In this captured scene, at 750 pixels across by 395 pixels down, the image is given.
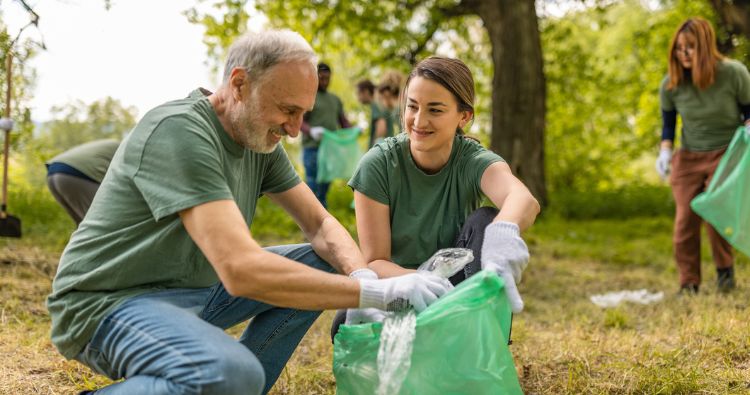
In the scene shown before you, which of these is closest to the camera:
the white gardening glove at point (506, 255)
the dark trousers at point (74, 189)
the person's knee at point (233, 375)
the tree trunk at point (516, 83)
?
the person's knee at point (233, 375)

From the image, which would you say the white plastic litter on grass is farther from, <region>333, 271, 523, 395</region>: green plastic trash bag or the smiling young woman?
<region>333, 271, 523, 395</region>: green plastic trash bag

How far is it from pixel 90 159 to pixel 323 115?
2869 millimetres

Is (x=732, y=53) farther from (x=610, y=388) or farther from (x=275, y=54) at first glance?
(x=275, y=54)

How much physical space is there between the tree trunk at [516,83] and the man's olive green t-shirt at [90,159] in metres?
4.67

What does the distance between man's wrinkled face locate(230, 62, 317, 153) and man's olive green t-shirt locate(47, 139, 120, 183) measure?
5.78 ft

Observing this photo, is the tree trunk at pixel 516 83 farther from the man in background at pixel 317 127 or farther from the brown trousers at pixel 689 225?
the brown trousers at pixel 689 225

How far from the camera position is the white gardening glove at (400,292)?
1744 mm

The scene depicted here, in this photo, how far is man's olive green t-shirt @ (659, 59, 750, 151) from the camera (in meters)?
3.91

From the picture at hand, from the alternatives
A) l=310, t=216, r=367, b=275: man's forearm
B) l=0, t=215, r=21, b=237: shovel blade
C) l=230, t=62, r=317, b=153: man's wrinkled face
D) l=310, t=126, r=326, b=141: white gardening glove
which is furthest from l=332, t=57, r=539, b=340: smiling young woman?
l=310, t=126, r=326, b=141: white gardening glove

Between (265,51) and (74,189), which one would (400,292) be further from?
(74,189)

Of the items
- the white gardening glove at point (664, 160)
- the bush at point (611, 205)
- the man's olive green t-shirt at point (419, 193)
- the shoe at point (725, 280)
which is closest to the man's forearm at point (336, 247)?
the man's olive green t-shirt at point (419, 193)

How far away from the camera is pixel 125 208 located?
5.68 feet

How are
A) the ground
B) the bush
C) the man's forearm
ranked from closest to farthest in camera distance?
the man's forearm < the ground < the bush

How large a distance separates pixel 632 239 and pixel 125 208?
5.96m
